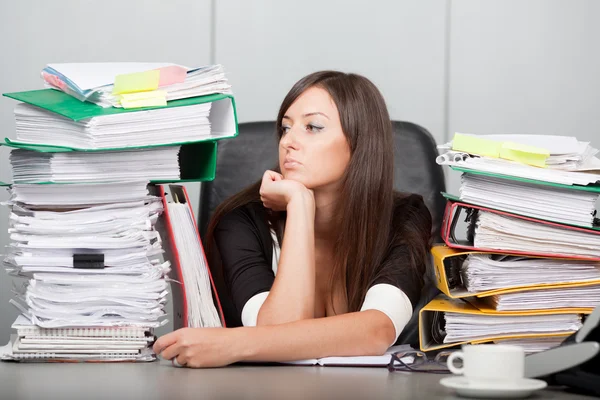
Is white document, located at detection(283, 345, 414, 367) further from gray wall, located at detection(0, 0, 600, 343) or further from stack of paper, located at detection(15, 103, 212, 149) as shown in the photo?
gray wall, located at detection(0, 0, 600, 343)

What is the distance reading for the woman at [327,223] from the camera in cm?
169

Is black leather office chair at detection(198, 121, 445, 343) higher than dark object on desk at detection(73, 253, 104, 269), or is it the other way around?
black leather office chair at detection(198, 121, 445, 343)

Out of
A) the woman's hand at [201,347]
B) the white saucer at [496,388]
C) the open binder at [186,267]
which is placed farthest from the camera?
the open binder at [186,267]

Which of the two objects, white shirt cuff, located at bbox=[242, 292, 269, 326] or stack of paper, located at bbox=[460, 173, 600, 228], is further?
white shirt cuff, located at bbox=[242, 292, 269, 326]

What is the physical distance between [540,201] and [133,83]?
2.56 feet

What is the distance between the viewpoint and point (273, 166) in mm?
2170

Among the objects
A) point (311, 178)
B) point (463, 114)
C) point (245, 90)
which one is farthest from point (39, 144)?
point (463, 114)

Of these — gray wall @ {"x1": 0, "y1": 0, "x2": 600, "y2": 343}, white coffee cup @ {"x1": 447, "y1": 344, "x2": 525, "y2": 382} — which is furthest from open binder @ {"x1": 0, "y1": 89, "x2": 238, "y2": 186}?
gray wall @ {"x1": 0, "y1": 0, "x2": 600, "y2": 343}

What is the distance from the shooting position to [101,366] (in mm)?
1354

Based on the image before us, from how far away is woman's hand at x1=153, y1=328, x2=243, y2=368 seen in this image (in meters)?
1.34

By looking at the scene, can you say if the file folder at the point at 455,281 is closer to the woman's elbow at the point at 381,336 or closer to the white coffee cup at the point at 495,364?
the woman's elbow at the point at 381,336

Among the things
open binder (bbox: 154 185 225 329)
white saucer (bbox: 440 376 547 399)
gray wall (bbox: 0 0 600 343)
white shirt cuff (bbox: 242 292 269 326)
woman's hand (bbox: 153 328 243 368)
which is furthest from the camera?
gray wall (bbox: 0 0 600 343)

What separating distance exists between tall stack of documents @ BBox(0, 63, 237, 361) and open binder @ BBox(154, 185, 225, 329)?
0.33 ft

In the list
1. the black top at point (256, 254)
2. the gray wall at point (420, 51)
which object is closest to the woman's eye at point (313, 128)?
the black top at point (256, 254)
